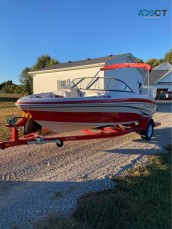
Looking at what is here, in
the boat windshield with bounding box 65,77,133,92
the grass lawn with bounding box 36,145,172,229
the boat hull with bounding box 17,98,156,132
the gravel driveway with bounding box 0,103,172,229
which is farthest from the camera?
the boat windshield with bounding box 65,77,133,92

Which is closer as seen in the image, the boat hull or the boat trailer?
the boat trailer

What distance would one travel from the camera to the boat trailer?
618 cm

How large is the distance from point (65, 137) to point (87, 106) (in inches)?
44.0

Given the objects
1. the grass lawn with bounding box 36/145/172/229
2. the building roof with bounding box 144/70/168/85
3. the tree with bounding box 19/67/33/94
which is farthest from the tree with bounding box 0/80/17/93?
the grass lawn with bounding box 36/145/172/229

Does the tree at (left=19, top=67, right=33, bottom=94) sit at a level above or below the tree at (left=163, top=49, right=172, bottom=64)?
below

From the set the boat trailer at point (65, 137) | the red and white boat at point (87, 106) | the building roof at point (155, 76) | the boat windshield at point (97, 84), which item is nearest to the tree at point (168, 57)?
the building roof at point (155, 76)

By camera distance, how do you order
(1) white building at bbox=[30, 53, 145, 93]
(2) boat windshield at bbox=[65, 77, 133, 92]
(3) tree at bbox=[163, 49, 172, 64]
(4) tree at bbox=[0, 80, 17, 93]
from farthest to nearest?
(3) tree at bbox=[163, 49, 172, 64] → (4) tree at bbox=[0, 80, 17, 93] → (1) white building at bbox=[30, 53, 145, 93] → (2) boat windshield at bbox=[65, 77, 133, 92]

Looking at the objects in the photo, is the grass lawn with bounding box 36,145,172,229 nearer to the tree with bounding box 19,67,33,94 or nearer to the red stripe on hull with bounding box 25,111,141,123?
the red stripe on hull with bounding box 25,111,141,123

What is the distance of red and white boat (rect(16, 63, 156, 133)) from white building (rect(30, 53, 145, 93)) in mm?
11649

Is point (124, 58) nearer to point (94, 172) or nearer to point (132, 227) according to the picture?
point (94, 172)

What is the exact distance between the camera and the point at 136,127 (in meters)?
9.26

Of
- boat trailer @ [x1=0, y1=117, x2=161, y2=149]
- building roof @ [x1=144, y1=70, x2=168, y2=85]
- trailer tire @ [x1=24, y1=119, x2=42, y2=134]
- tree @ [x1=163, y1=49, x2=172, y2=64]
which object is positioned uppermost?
tree @ [x1=163, y1=49, x2=172, y2=64]

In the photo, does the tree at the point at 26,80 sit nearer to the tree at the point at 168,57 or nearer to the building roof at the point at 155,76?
the building roof at the point at 155,76

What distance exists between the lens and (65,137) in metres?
6.70
